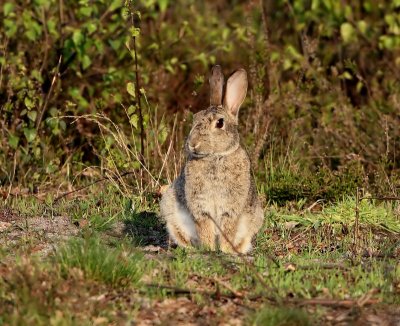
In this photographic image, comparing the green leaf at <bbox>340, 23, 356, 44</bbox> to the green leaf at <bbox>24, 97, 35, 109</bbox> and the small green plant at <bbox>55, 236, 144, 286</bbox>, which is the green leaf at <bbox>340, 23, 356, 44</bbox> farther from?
the small green plant at <bbox>55, 236, 144, 286</bbox>

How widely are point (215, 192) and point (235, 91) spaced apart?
90 cm

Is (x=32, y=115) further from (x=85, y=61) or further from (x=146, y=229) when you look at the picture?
(x=146, y=229)

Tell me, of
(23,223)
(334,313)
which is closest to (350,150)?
(23,223)

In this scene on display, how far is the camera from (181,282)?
539cm

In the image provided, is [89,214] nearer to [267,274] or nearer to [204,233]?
[204,233]

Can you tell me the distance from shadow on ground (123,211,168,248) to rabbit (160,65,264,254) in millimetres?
418

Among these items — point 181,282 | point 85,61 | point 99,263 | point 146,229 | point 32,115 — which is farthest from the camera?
point 85,61

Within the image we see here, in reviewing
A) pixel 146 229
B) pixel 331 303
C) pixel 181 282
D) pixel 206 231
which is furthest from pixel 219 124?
pixel 331 303

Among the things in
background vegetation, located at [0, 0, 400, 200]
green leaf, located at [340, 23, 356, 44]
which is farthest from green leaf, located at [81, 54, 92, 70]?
green leaf, located at [340, 23, 356, 44]

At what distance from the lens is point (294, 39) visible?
1220cm

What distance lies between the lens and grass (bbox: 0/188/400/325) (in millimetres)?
4844

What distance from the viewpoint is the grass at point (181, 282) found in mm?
4844

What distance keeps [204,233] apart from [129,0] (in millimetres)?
2315

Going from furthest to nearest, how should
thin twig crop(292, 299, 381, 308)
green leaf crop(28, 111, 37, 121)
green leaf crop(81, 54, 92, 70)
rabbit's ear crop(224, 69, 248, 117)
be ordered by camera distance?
green leaf crop(81, 54, 92, 70)
green leaf crop(28, 111, 37, 121)
rabbit's ear crop(224, 69, 248, 117)
thin twig crop(292, 299, 381, 308)
